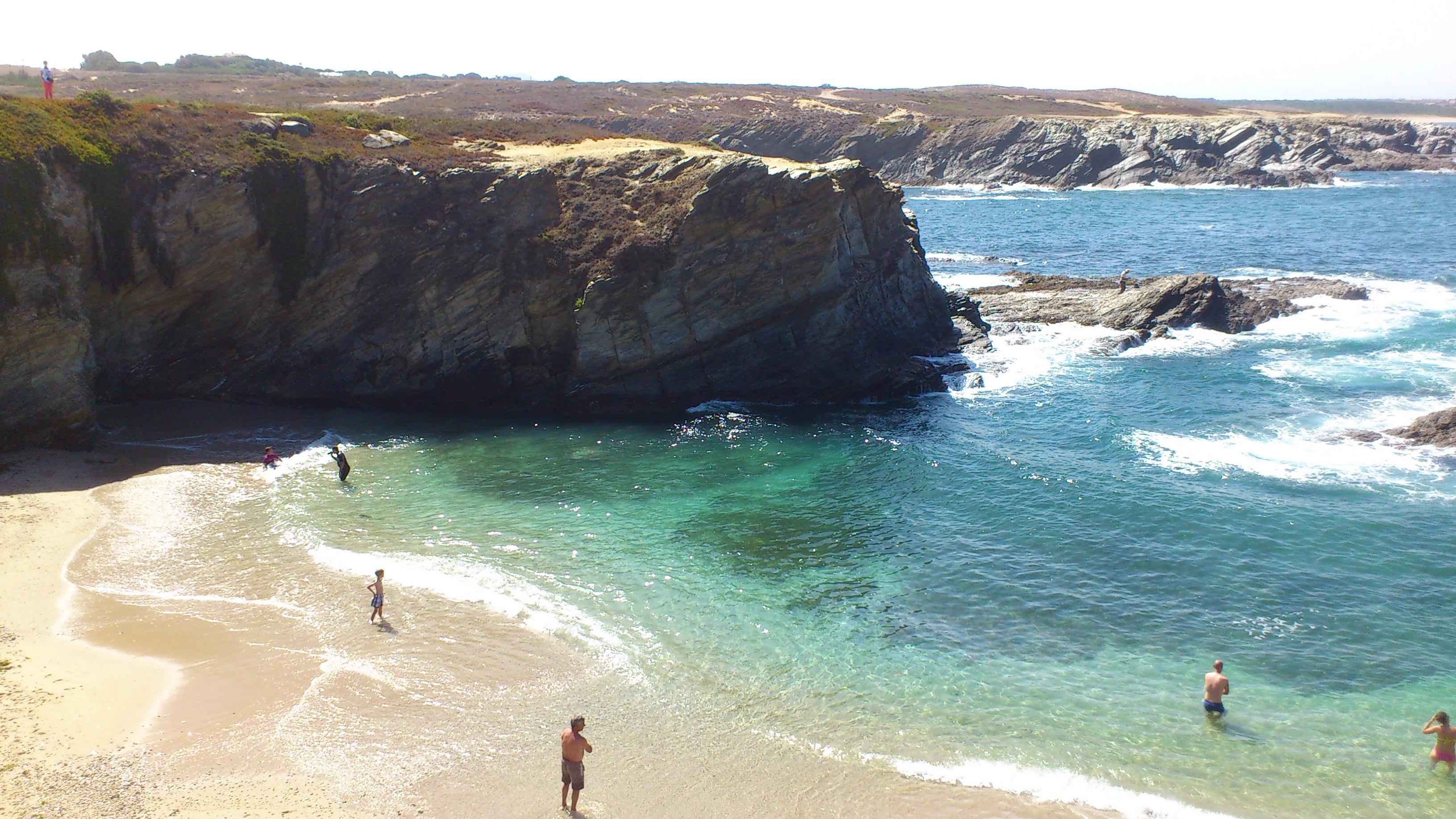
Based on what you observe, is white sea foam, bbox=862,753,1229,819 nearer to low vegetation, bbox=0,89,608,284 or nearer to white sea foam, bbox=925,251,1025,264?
low vegetation, bbox=0,89,608,284

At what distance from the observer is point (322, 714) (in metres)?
16.0

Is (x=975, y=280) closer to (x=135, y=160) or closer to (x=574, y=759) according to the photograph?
(x=135, y=160)

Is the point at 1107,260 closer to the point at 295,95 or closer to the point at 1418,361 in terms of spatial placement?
the point at 1418,361

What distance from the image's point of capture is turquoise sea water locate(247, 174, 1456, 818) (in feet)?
52.3

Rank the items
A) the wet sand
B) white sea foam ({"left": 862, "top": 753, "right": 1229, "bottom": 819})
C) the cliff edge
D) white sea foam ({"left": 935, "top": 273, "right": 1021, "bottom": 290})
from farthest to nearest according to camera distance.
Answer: white sea foam ({"left": 935, "top": 273, "right": 1021, "bottom": 290})
the cliff edge
white sea foam ({"left": 862, "top": 753, "right": 1229, "bottom": 819})
the wet sand

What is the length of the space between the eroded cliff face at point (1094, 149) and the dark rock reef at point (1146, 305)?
68385 mm

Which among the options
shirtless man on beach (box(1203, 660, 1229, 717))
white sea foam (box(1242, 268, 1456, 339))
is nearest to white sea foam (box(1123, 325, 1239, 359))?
white sea foam (box(1242, 268, 1456, 339))

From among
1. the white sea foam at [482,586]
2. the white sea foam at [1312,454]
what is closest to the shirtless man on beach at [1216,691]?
the white sea foam at [482,586]

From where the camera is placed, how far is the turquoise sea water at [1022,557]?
52.3ft

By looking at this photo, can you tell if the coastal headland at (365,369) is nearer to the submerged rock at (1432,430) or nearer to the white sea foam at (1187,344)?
the submerged rock at (1432,430)

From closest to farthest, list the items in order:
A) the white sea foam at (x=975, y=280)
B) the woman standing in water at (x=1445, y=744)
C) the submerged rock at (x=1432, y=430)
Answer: the woman standing in water at (x=1445, y=744) < the submerged rock at (x=1432, y=430) < the white sea foam at (x=975, y=280)

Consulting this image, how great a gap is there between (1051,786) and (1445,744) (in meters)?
6.70

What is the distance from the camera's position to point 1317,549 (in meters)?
22.7

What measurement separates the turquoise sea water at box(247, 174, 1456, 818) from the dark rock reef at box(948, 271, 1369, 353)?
2.87 metres
